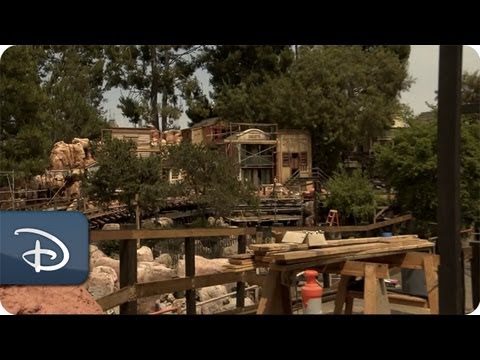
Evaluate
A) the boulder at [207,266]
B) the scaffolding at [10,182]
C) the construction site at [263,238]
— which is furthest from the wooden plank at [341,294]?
the scaffolding at [10,182]

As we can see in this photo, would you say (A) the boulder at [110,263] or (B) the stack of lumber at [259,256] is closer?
(B) the stack of lumber at [259,256]

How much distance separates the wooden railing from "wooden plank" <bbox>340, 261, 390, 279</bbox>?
1.29ft

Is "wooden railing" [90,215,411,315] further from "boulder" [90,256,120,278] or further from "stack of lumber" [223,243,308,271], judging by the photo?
"stack of lumber" [223,243,308,271]

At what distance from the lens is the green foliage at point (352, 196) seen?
3.29 meters

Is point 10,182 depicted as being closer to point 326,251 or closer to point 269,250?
point 269,250

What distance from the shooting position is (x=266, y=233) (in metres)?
3.32

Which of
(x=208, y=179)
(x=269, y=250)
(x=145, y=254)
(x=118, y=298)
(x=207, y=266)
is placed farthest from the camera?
(x=145, y=254)

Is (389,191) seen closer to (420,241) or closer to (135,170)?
(420,241)

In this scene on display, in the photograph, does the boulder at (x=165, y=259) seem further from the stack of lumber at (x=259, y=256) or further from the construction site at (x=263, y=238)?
the stack of lumber at (x=259, y=256)

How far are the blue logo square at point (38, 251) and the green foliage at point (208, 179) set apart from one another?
891mm

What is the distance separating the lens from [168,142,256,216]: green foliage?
3.23 metres

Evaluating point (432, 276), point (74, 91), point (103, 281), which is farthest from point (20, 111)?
point (432, 276)

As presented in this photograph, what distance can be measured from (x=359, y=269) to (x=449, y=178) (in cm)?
71

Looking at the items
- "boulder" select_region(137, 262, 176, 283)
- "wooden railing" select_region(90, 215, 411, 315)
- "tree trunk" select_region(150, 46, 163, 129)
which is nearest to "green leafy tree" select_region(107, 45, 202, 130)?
"tree trunk" select_region(150, 46, 163, 129)
